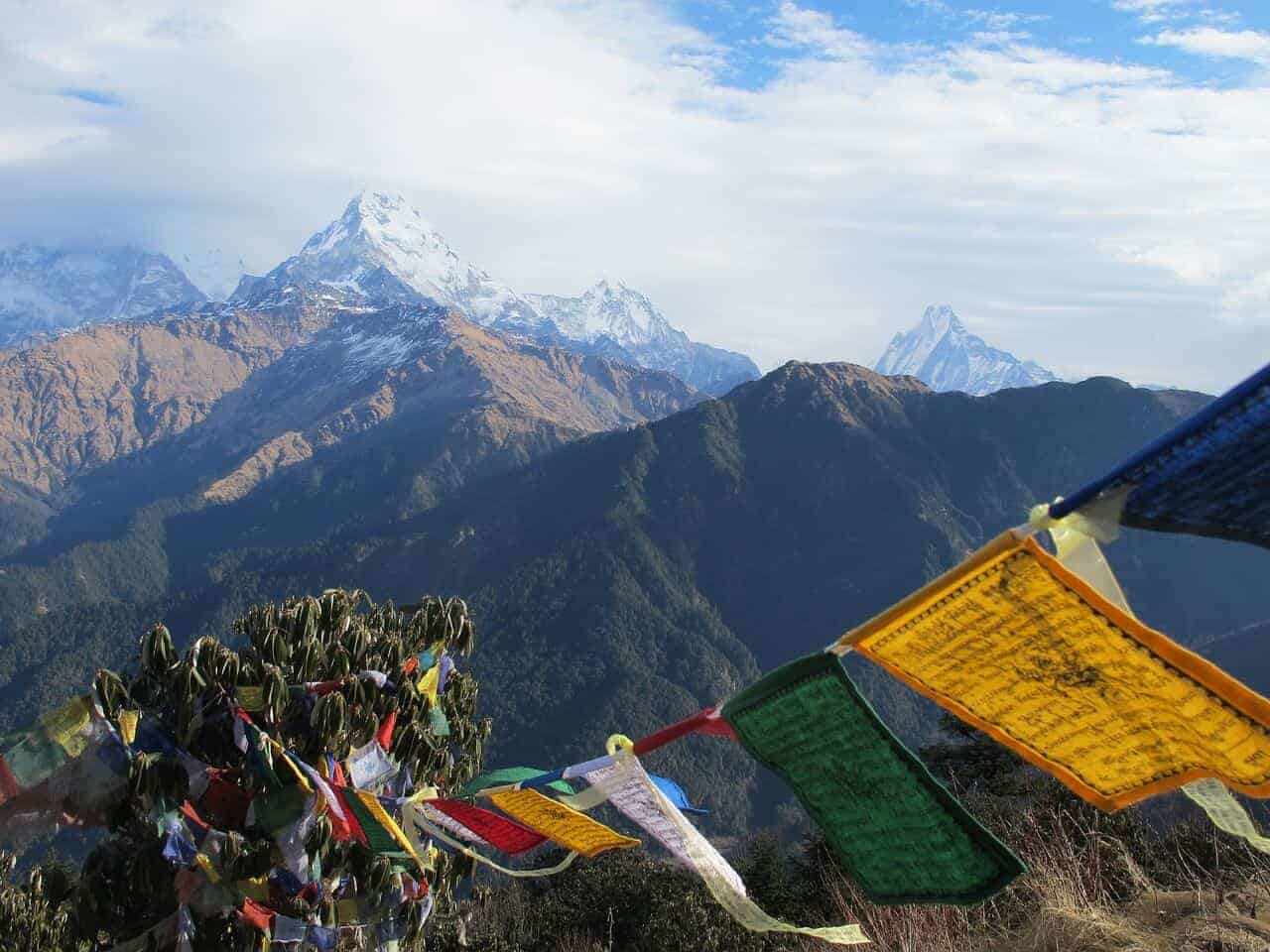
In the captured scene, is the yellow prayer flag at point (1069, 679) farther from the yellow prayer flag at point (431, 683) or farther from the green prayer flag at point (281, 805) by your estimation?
the yellow prayer flag at point (431, 683)

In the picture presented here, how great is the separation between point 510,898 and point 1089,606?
26.2 meters

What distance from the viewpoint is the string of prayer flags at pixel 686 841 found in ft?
21.7

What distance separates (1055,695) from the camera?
5227mm

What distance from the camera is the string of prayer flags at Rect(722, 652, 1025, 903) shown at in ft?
18.4

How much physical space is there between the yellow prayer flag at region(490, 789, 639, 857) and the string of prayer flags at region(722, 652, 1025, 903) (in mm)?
3916

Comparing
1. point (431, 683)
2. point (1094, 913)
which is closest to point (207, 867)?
point (431, 683)

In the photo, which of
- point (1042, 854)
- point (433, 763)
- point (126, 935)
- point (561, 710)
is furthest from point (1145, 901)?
point (561, 710)

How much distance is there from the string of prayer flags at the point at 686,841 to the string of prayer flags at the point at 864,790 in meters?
0.75

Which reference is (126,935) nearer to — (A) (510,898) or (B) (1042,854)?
(B) (1042,854)

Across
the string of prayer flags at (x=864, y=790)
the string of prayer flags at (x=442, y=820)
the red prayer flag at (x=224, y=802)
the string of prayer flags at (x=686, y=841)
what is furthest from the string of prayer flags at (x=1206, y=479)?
the red prayer flag at (x=224, y=802)

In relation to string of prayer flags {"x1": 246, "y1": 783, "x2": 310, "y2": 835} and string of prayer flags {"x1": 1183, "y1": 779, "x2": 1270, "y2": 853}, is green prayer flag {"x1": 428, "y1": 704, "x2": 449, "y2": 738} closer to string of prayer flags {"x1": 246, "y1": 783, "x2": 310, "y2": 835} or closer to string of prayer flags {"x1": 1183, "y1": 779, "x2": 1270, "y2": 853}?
string of prayer flags {"x1": 246, "y1": 783, "x2": 310, "y2": 835}

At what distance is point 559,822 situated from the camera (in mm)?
9953

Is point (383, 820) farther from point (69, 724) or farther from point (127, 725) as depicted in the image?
point (69, 724)

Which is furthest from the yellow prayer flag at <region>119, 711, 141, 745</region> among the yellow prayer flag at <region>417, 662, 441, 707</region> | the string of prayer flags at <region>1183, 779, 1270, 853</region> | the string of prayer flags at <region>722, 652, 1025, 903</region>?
the string of prayer flags at <region>1183, 779, 1270, 853</region>
